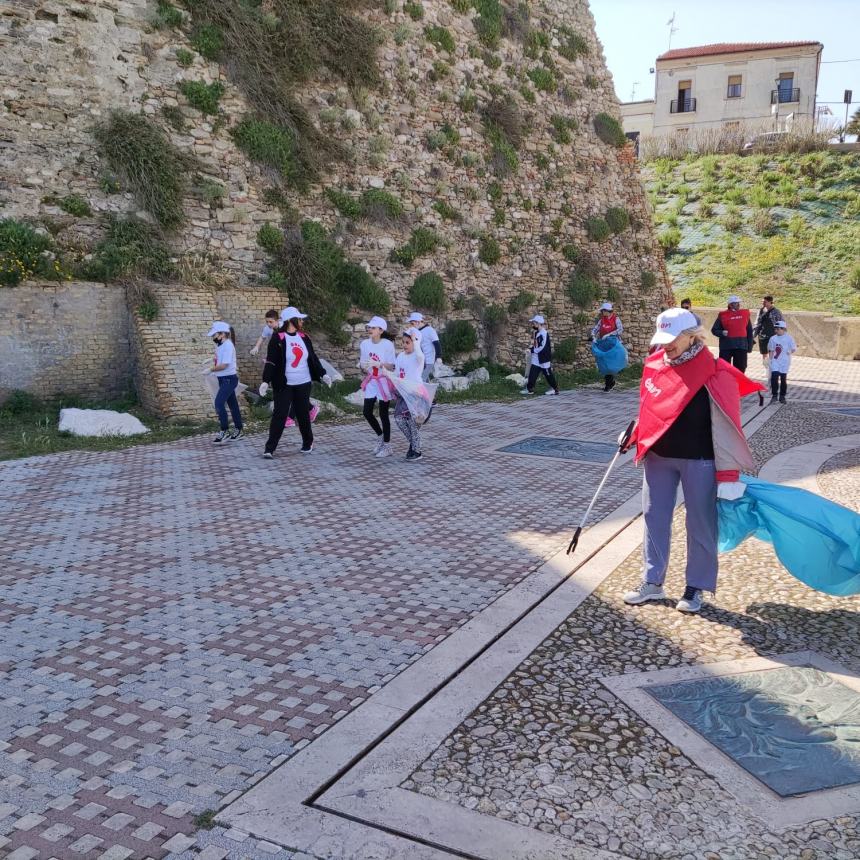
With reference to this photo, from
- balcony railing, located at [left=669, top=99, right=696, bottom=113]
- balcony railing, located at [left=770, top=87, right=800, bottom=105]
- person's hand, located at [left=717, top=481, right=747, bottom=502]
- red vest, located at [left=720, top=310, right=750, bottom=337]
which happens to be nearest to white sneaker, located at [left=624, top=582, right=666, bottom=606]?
person's hand, located at [left=717, top=481, right=747, bottom=502]

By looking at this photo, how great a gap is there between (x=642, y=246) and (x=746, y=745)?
1932cm

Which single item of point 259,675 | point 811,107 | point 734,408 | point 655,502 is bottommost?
point 259,675

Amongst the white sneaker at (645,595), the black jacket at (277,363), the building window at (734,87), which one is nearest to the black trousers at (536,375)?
the black jacket at (277,363)

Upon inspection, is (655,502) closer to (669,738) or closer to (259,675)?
(669,738)

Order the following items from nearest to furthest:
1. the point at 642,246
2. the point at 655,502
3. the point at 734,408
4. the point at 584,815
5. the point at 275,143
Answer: the point at 584,815
the point at 734,408
the point at 655,502
the point at 275,143
the point at 642,246

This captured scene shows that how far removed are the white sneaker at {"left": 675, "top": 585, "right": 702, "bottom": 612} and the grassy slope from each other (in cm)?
2377

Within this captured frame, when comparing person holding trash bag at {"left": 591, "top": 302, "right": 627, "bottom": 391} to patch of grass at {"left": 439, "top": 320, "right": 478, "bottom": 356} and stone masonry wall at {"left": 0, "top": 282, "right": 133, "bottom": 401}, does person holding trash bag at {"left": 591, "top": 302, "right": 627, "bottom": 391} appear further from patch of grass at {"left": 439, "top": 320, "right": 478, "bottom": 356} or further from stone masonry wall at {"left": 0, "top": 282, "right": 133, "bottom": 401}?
stone masonry wall at {"left": 0, "top": 282, "right": 133, "bottom": 401}

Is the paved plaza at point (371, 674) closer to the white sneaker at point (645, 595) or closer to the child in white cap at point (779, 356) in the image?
the white sneaker at point (645, 595)

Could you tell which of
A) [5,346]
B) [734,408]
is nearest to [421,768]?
[734,408]

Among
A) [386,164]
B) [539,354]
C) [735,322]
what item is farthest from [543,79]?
[735,322]

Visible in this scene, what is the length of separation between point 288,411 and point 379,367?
1228 mm

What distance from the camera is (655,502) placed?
486cm

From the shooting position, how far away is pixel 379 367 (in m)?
9.31

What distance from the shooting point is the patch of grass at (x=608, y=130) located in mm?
20938
